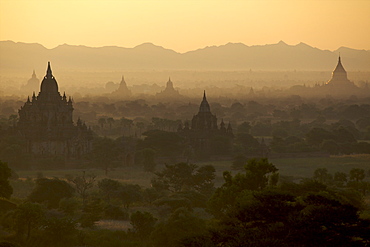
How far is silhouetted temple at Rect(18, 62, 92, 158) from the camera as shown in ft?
245

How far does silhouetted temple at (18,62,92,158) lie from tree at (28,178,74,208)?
26054 millimetres

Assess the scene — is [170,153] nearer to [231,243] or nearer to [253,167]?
[253,167]

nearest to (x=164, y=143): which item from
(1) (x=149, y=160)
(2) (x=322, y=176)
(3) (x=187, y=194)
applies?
(1) (x=149, y=160)

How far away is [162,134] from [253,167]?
43573 millimetres

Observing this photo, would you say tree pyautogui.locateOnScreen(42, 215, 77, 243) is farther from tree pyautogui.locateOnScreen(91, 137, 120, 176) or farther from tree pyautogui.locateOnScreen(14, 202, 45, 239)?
tree pyautogui.locateOnScreen(91, 137, 120, 176)

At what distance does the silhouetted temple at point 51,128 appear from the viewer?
7475cm

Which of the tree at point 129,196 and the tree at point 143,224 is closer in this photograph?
the tree at point 143,224

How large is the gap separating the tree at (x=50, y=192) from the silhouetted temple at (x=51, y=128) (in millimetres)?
26054

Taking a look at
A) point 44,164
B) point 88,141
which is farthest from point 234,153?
point 44,164

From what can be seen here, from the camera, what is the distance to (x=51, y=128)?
75.9 meters

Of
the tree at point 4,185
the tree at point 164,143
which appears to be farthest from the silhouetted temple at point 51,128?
the tree at point 4,185

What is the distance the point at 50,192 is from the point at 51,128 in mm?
30671

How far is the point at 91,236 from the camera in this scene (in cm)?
3509

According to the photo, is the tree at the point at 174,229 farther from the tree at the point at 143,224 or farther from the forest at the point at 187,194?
the tree at the point at 143,224
